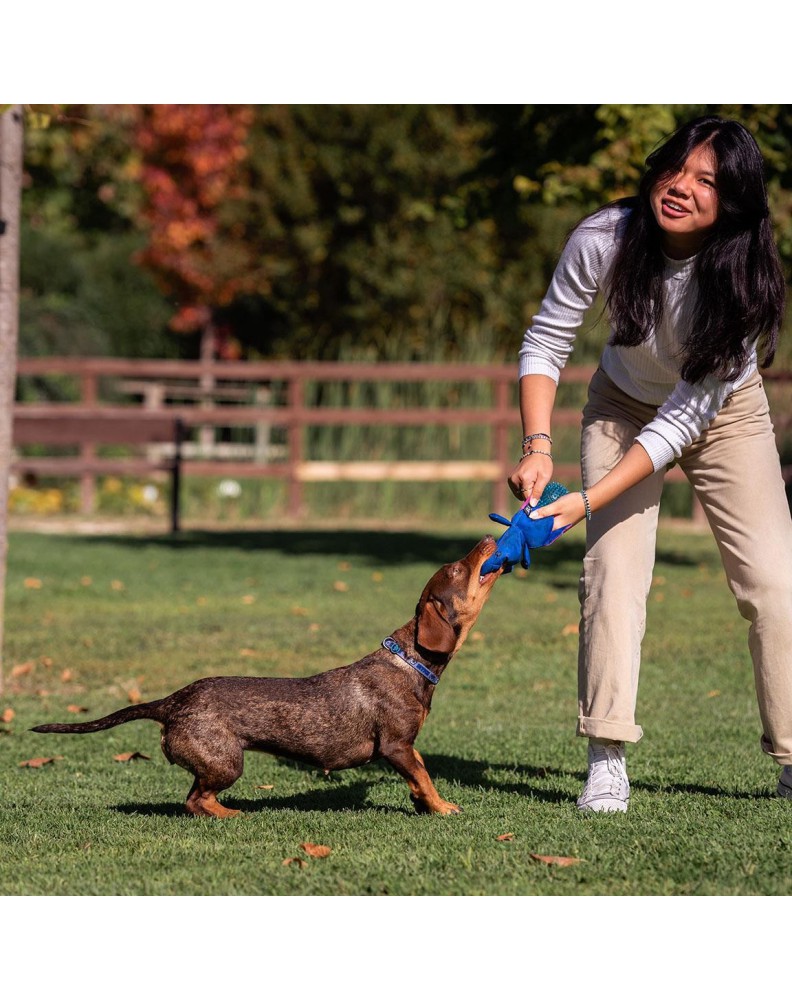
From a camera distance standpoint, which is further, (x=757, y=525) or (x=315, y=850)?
(x=757, y=525)

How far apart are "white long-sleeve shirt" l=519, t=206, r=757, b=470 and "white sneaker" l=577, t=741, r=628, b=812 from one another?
94 cm

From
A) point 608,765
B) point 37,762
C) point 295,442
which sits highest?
point 295,442

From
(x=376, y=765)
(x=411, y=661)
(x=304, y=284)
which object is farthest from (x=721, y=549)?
(x=304, y=284)

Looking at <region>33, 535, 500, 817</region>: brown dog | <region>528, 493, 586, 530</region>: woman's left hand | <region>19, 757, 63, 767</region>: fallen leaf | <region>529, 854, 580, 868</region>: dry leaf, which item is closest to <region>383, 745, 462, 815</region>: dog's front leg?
<region>33, 535, 500, 817</region>: brown dog

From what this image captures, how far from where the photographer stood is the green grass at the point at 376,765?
3.80 metres

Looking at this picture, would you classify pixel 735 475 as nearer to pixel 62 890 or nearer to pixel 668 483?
pixel 62 890

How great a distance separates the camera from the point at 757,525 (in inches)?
177

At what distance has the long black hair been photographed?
13.3ft

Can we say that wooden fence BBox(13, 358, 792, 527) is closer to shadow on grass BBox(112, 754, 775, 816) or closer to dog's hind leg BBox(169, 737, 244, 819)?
shadow on grass BBox(112, 754, 775, 816)

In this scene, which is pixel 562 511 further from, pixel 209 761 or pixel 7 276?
pixel 7 276

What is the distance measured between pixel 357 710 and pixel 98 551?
29.6 feet

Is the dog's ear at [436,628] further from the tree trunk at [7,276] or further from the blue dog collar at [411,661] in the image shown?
the tree trunk at [7,276]

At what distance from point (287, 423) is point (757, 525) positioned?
1224 centimetres
